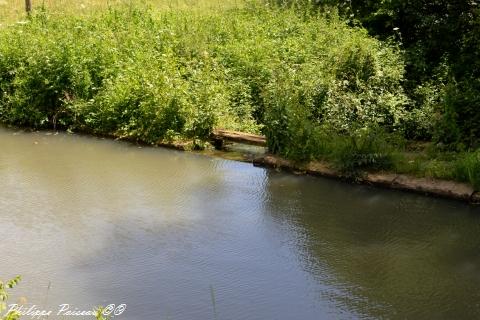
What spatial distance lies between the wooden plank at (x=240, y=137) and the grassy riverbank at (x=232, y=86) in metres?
0.17

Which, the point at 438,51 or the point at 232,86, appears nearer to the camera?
the point at 232,86

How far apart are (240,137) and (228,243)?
10.1ft

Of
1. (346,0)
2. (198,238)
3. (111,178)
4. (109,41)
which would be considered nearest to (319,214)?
(198,238)

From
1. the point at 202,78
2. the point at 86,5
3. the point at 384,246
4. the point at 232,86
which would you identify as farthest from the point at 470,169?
the point at 86,5

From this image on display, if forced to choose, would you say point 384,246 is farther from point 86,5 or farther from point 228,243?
point 86,5

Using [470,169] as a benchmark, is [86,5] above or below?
above

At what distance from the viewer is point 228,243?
676 cm

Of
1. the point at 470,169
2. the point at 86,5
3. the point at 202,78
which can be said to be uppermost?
the point at 86,5

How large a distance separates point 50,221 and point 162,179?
1722 millimetres

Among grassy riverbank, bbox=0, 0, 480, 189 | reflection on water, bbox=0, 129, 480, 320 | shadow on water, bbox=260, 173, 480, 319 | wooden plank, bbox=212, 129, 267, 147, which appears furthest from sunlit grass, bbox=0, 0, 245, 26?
shadow on water, bbox=260, 173, 480, 319

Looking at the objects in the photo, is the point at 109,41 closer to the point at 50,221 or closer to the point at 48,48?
the point at 48,48

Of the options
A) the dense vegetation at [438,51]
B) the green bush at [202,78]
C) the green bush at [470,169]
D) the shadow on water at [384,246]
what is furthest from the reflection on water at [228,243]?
the dense vegetation at [438,51]

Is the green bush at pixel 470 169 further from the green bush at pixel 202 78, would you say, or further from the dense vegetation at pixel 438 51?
the green bush at pixel 202 78

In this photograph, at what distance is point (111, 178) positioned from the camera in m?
8.77
